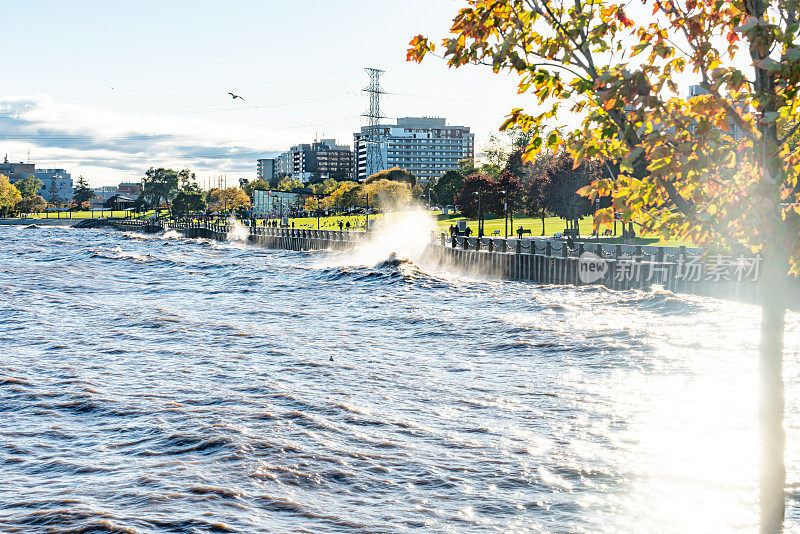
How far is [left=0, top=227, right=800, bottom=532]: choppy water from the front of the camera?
9.62m

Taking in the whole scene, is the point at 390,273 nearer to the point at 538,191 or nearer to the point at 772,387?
the point at 538,191

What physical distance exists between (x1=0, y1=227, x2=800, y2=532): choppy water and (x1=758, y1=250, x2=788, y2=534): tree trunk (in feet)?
→ 11.1

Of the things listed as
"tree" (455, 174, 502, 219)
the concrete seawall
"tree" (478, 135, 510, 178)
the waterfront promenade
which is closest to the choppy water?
the waterfront promenade

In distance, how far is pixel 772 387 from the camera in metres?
5.61

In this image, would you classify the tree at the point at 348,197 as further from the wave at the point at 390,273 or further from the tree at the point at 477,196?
the wave at the point at 390,273

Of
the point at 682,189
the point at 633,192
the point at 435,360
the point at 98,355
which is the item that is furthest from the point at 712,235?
the point at 98,355

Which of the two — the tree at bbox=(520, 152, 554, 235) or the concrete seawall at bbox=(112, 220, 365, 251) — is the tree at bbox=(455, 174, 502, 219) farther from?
the concrete seawall at bbox=(112, 220, 365, 251)

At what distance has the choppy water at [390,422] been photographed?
9.62 meters

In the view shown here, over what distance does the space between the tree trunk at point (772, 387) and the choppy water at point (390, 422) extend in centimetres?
338

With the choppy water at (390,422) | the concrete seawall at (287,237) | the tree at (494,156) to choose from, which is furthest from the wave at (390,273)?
the tree at (494,156)

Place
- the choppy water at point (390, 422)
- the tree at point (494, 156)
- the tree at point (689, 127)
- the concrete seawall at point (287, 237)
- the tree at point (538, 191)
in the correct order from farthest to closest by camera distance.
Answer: the tree at point (494, 156) → the concrete seawall at point (287, 237) → the tree at point (538, 191) → the choppy water at point (390, 422) → the tree at point (689, 127)

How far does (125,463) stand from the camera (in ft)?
37.6

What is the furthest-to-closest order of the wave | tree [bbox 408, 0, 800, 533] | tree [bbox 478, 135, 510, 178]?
tree [bbox 478, 135, 510, 178]
the wave
tree [bbox 408, 0, 800, 533]

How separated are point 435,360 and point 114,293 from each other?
25791 millimetres
